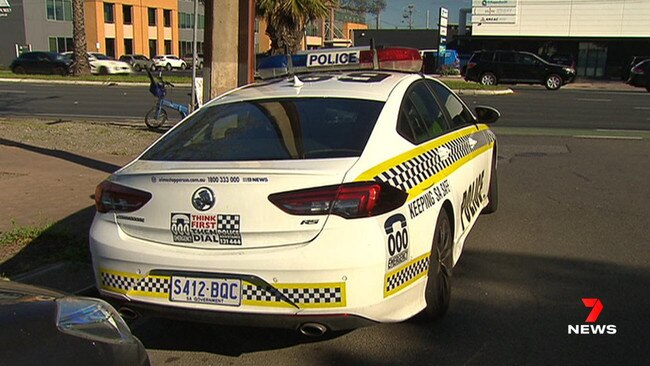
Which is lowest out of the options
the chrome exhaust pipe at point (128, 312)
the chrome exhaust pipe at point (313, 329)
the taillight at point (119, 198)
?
the chrome exhaust pipe at point (128, 312)

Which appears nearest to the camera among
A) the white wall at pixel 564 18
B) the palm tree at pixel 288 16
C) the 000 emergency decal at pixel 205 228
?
the 000 emergency decal at pixel 205 228

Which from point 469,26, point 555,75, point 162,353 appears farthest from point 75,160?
point 469,26

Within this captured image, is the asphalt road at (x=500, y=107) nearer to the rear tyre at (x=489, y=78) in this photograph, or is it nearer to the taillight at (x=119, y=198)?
the rear tyre at (x=489, y=78)

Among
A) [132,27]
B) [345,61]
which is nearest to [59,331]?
[345,61]

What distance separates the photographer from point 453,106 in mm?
5508

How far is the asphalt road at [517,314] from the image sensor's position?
12.2 ft

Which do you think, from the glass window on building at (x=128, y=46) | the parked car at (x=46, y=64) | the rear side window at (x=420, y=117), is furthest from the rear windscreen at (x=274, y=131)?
the glass window on building at (x=128, y=46)

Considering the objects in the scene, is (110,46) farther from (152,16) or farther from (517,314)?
(517,314)

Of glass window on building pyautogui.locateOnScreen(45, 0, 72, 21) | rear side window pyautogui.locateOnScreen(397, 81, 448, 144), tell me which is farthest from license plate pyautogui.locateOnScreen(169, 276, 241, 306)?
glass window on building pyautogui.locateOnScreen(45, 0, 72, 21)

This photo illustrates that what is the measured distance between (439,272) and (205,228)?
4.85 ft

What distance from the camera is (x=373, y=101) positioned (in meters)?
4.14

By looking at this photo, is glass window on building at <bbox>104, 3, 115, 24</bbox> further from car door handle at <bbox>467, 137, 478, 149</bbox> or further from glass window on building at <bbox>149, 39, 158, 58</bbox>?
car door handle at <bbox>467, 137, 478, 149</bbox>

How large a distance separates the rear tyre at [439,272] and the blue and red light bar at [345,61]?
2.00 metres

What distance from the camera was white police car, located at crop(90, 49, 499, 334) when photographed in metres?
3.22
